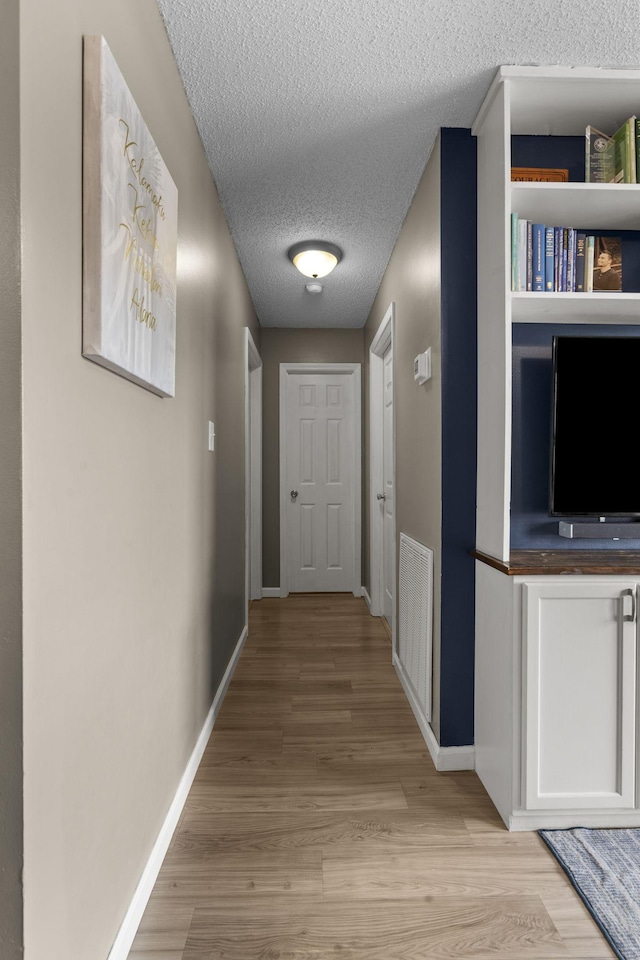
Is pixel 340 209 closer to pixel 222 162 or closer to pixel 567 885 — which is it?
pixel 222 162

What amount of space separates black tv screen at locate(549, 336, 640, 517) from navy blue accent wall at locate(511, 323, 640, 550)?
0.37 ft

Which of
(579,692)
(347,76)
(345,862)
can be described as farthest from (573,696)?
(347,76)

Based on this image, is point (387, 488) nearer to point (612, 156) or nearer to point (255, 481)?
point (255, 481)

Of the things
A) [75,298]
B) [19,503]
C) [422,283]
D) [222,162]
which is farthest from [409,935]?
[222,162]

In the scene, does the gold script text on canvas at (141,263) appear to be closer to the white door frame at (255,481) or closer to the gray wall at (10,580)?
the gray wall at (10,580)

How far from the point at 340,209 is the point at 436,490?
1.57 meters

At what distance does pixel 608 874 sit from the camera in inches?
61.2

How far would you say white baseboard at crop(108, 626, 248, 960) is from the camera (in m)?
1.28

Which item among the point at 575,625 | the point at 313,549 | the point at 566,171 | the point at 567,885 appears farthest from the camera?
the point at 313,549

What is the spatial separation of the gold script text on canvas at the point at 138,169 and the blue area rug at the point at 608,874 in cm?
216

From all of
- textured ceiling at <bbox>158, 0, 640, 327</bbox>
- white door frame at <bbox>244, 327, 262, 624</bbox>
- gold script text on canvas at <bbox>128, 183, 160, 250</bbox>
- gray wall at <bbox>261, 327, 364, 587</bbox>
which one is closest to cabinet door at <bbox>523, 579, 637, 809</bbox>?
gold script text on canvas at <bbox>128, 183, 160, 250</bbox>

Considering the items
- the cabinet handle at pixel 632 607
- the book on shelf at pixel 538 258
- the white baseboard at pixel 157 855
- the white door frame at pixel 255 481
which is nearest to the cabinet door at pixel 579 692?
the cabinet handle at pixel 632 607

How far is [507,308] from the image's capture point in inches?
73.6

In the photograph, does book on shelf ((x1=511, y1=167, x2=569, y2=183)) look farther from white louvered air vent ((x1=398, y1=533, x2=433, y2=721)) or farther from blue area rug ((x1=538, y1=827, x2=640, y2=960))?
blue area rug ((x1=538, y1=827, x2=640, y2=960))
